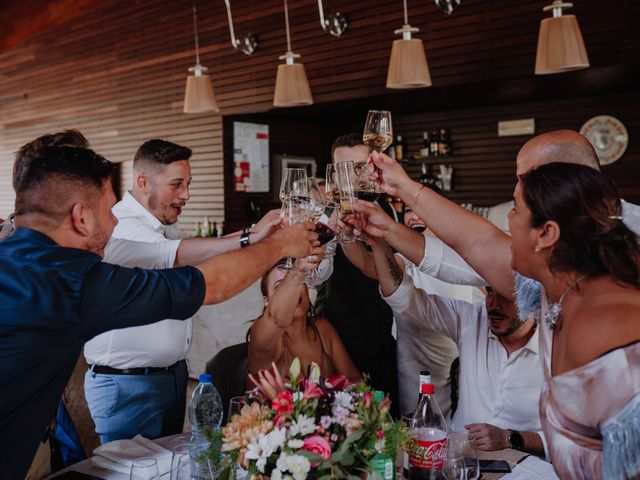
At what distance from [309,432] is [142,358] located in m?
1.81

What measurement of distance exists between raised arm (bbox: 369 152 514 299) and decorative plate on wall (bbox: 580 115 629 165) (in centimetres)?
499

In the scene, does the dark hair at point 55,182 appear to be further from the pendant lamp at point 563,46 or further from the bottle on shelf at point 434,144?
the bottle on shelf at point 434,144

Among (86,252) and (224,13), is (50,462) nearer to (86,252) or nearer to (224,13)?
(86,252)

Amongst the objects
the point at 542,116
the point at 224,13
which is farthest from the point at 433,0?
the point at 224,13

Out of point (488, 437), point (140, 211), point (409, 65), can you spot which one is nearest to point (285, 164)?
point (409, 65)

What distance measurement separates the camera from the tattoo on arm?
2.52 m

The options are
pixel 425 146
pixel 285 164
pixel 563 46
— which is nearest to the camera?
pixel 563 46

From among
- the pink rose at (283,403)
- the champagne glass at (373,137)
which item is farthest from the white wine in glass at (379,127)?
the pink rose at (283,403)

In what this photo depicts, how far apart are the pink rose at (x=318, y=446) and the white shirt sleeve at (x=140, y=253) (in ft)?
5.17

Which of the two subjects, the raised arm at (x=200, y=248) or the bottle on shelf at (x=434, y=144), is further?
the bottle on shelf at (x=434, y=144)

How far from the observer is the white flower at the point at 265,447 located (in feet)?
4.06

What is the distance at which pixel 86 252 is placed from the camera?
155cm

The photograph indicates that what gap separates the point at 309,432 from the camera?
4.14 feet

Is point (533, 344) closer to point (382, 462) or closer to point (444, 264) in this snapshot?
point (444, 264)
